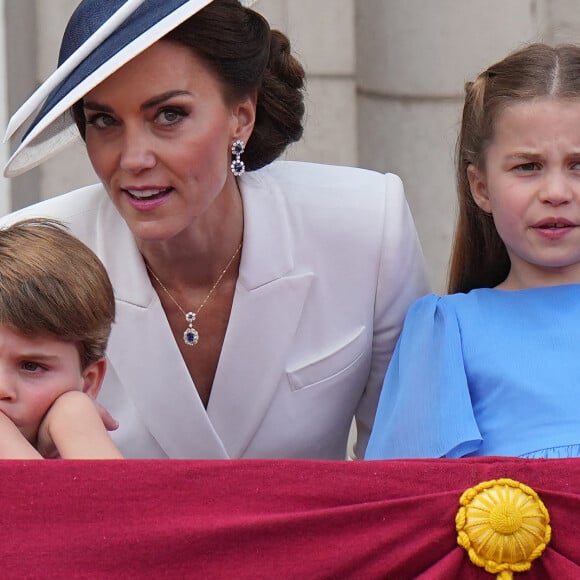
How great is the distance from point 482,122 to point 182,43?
21.4 inches

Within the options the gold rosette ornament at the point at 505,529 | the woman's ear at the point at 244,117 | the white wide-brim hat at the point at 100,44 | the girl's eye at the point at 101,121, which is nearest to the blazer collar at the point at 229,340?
the woman's ear at the point at 244,117

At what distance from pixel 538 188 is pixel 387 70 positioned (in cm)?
210

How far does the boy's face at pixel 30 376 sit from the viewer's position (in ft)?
7.74

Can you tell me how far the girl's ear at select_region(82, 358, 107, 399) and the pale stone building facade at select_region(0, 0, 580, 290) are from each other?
1767 millimetres

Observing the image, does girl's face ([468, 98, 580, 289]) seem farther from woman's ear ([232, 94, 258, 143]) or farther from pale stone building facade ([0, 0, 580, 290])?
pale stone building facade ([0, 0, 580, 290])

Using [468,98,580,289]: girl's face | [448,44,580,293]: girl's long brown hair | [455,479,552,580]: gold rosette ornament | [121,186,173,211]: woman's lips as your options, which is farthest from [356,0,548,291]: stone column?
[455,479,552,580]: gold rosette ornament

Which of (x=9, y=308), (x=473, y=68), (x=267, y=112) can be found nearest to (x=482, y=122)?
(x=267, y=112)

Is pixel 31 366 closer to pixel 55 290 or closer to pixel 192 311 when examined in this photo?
pixel 55 290

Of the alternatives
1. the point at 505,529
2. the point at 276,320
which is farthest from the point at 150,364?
the point at 505,529

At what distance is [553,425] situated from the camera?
2445 millimetres

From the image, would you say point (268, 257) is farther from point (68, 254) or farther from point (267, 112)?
point (68, 254)

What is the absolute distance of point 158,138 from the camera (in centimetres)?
274

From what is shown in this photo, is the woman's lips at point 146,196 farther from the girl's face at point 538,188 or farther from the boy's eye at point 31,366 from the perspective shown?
the girl's face at point 538,188

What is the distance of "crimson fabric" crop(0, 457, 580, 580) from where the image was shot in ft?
6.68
